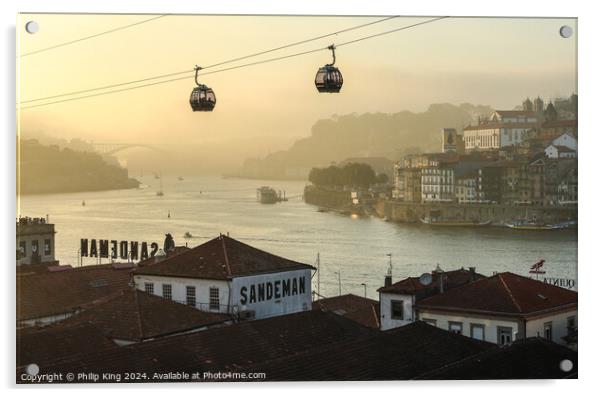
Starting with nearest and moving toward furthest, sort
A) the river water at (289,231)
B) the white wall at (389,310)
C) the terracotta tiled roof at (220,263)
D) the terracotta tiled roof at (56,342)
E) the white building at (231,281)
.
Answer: the terracotta tiled roof at (56,342) → the river water at (289,231) → the terracotta tiled roof at (220,263) → the white building at (231,281) → the white wall at (389,310)

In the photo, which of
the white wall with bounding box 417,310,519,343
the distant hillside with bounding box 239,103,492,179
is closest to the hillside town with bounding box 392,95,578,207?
the distant hillside with bounding box 239,103,492,179

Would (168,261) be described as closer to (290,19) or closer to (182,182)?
(182,182)

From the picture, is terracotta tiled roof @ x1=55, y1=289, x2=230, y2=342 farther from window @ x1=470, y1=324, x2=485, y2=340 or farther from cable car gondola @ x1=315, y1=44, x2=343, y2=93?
cable car gondola @ x1=315, y1=44, x2=343, y2=93

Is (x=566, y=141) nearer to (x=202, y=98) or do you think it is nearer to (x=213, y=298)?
(x=202, y=98)

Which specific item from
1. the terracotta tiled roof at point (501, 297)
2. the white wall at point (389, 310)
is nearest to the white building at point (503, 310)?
the terracotta tiled roof at point (501, 297)

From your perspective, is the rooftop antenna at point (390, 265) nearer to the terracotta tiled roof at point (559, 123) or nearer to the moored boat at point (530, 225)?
the moored boat at point (530, 225)
